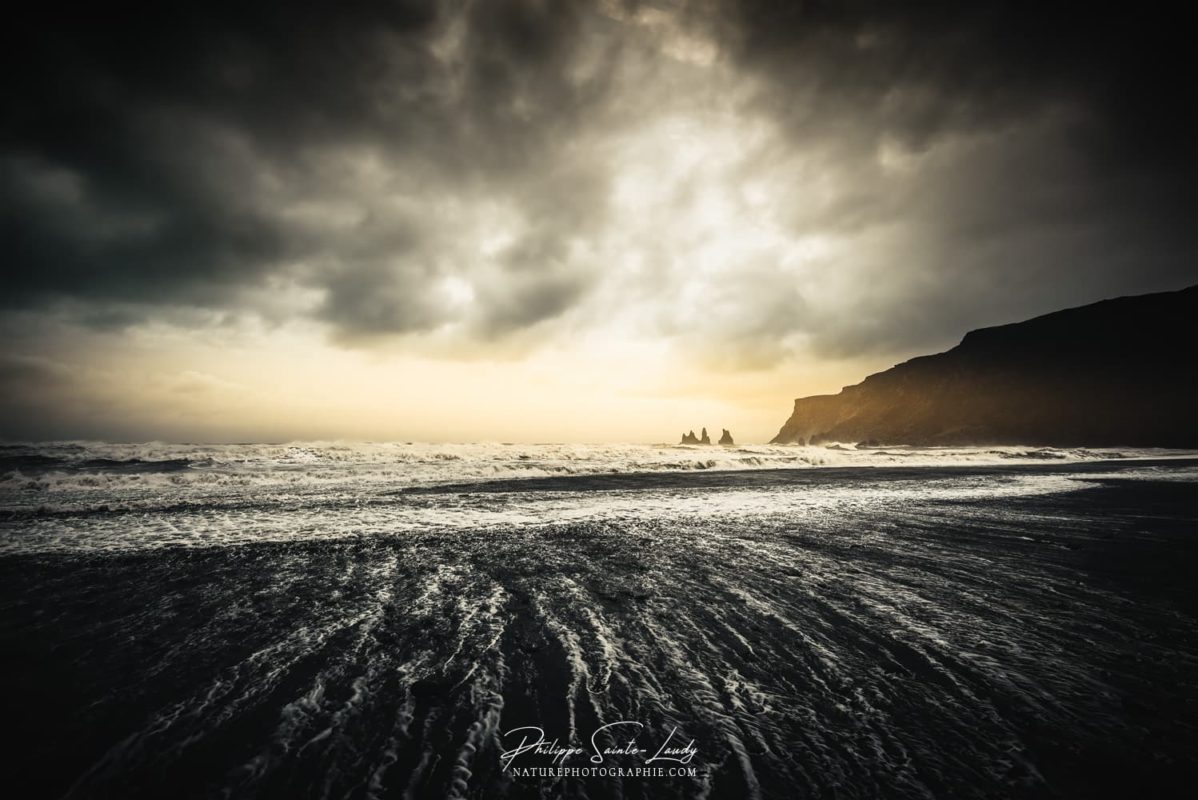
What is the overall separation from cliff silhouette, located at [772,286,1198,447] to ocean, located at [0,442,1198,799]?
12957 cm

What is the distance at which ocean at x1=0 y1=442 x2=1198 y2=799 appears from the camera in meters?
2.55

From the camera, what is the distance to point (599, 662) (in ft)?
13.0

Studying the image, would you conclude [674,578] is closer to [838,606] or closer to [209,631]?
[838,606]

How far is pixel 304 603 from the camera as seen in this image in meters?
5.49

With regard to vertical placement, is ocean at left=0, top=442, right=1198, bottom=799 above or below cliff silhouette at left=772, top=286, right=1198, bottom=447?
below

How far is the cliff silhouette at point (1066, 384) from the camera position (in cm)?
9406

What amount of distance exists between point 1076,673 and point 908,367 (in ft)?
521

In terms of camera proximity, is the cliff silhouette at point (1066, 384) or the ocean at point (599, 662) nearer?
the ocean at point (599, 662)

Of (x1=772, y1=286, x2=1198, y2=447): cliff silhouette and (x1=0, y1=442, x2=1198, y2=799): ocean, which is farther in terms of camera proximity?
(x1=772, y1=286, x2=1198, y2=447): cliff silhouette

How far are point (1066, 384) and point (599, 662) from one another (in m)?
146

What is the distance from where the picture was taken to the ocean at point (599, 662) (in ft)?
8.37

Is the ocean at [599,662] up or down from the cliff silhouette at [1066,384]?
down

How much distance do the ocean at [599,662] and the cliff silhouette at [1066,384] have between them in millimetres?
129569

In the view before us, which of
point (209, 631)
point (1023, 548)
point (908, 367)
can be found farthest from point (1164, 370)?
point (209, 631)
